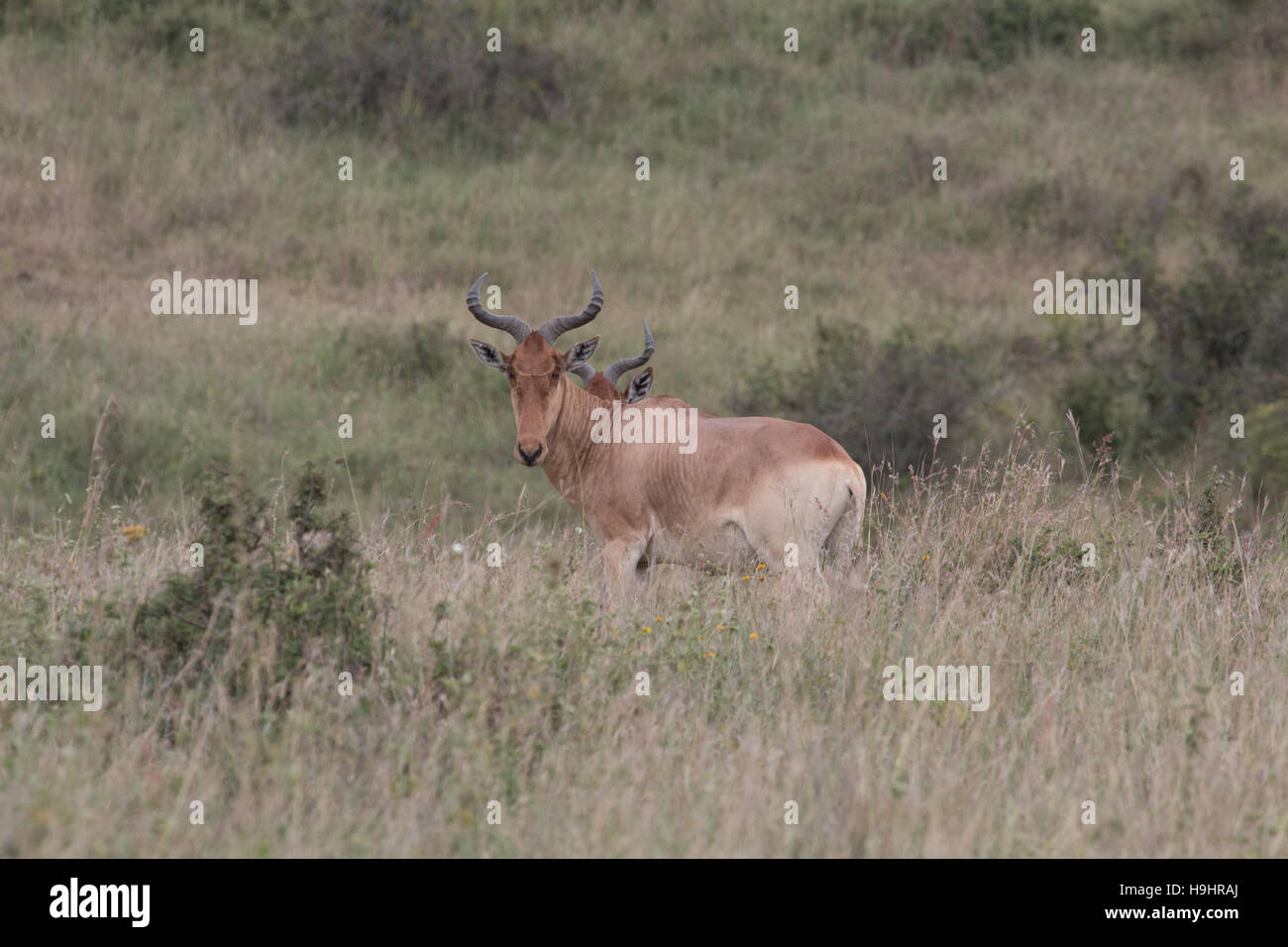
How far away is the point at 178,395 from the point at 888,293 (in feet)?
31.0

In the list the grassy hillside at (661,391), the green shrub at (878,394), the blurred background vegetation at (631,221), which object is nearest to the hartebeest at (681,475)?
the grassy hillside at (661,391)

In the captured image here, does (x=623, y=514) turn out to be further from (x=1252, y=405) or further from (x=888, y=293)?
(x=888, y=293)

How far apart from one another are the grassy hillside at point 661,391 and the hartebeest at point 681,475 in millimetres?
336

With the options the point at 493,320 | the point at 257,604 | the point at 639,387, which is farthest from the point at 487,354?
the point at 257,604

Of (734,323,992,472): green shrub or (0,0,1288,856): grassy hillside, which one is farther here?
(734,323,992,472): green shrub

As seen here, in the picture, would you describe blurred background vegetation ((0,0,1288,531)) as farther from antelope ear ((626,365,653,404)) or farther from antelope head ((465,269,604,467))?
antelope head ((465,269,604,467))

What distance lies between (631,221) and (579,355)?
1350 centimetres

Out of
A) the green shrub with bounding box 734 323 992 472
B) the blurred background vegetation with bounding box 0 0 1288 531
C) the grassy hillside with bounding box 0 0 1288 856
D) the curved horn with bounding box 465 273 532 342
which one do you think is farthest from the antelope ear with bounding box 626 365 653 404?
the green shrub with bounding box 734 323 992 472

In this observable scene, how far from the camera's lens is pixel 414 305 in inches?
732

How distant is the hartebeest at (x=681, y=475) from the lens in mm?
7648

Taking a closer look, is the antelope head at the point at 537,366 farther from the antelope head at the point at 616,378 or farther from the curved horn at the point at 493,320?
the antelope head at the point at 616,378

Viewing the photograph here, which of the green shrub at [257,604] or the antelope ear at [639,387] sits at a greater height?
the antelope ear at [639,387]

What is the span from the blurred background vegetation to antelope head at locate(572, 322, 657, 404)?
112 inches

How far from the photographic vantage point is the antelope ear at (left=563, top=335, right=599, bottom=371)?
862 centimetres
